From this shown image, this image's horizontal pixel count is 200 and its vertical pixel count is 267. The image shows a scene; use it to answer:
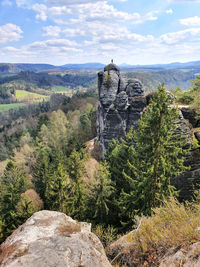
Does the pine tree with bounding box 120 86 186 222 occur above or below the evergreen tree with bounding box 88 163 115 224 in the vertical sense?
above

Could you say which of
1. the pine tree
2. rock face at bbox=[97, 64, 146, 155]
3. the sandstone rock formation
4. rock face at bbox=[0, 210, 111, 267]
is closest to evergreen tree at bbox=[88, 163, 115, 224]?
the pine tree

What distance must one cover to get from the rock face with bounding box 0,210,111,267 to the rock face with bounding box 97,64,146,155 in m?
27.5

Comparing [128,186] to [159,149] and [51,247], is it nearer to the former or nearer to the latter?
[159,149]

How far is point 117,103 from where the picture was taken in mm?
35656

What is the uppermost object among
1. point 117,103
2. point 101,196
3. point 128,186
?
point 117,103

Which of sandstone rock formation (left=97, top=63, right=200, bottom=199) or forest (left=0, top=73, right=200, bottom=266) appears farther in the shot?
sandstone rock formation (left=97, top=63, right=200, bottom=199)

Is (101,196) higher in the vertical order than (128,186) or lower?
lower

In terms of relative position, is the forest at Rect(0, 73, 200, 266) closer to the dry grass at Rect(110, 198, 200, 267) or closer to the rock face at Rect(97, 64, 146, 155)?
the dry grass at Rect(110, 198, 200, 267)

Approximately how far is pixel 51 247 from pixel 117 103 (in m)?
31.0

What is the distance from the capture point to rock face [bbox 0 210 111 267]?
6195 mm

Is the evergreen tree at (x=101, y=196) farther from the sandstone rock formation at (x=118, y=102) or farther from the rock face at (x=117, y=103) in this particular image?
the rock face at (x=117, y=103)

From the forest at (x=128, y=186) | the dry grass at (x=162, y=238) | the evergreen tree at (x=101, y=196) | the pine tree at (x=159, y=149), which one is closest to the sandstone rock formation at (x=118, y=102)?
the forest at (x=128, y=186)

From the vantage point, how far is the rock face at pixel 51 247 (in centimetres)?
620

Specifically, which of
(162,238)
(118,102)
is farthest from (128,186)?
(118,102)
